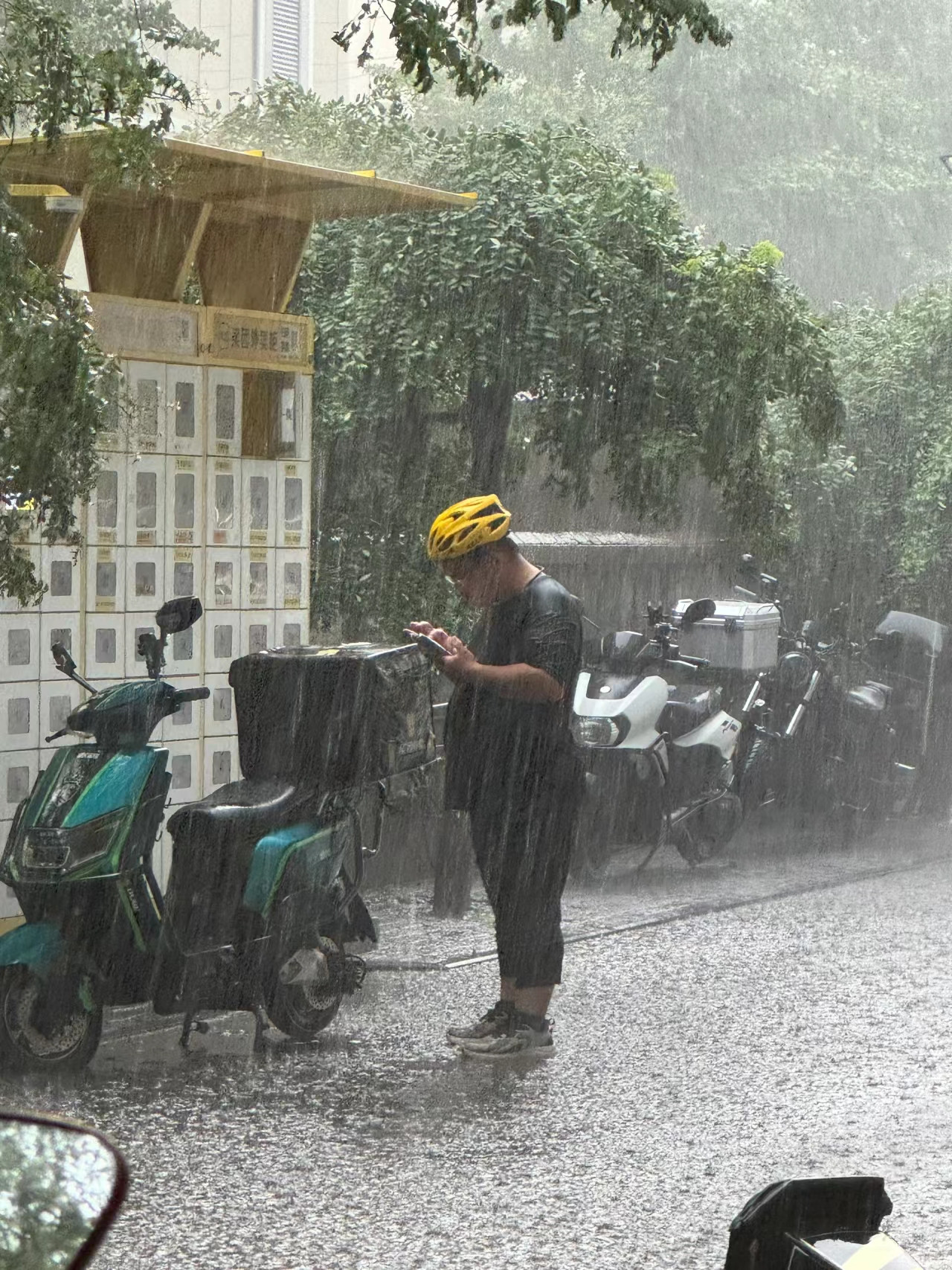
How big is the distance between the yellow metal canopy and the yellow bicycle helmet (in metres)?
1.48

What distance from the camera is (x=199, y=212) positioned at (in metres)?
7.45

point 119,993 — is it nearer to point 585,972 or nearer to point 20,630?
point 20,630

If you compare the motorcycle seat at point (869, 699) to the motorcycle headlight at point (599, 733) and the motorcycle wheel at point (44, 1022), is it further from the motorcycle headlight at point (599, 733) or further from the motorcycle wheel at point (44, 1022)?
the motorcycle wheel at point (44, 1022)

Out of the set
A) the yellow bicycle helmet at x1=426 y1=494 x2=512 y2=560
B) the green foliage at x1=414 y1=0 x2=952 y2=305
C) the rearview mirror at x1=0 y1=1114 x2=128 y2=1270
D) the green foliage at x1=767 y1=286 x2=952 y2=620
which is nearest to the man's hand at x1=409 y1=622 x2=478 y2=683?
the yellow bicycle helmet at x1=426 y1=494 x2=512 y2=560

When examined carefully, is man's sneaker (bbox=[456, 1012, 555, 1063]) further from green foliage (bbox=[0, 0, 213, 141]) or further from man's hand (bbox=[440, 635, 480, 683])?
green foliage (bbox=[0, 0, 213, 141])

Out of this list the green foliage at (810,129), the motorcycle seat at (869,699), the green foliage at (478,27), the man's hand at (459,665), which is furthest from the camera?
the green foliage at (810,129)

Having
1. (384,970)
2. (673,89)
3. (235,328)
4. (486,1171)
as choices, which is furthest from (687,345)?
(673,89)

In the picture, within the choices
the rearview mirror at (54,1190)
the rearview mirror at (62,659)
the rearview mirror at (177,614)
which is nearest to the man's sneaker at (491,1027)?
the rearview mirror at (177,614)

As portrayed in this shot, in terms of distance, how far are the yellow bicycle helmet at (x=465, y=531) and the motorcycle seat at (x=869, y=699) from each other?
19.3 feet

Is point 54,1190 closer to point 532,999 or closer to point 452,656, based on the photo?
point 452,656

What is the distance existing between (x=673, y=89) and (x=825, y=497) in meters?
12.6

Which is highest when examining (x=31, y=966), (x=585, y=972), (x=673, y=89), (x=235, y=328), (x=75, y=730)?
(x=673, y=89)

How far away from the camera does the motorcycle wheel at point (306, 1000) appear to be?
5.95m

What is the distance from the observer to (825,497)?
646 inches
